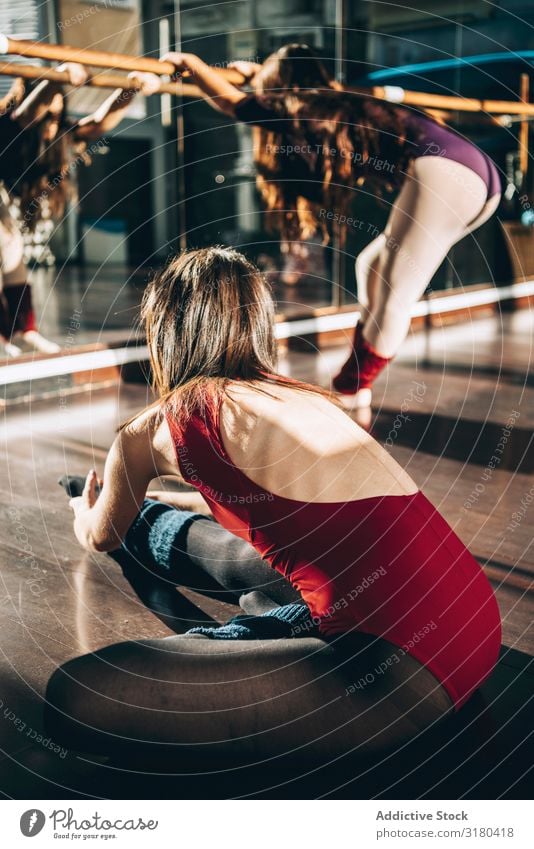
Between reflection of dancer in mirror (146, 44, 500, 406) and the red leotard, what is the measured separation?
6.38 feet

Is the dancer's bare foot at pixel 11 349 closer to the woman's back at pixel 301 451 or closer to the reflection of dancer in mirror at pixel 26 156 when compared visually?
the reflection of dancer in mirror at pixel 26 156

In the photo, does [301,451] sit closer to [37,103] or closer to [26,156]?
[37,103]

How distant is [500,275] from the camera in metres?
7.45

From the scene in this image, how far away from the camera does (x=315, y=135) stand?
13.1 ft

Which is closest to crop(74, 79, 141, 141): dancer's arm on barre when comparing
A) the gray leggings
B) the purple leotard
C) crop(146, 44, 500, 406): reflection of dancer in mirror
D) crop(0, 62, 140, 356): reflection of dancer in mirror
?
crop(0, 62, 140, 356): reflection of dancer in mirror

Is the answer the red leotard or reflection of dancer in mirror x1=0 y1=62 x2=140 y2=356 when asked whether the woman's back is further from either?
reflection of dancer in mirror x1=0 y1=62 x2=140 y2=356

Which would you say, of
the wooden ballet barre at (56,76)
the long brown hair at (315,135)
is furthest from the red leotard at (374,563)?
the wooden ballet barre at (56,76)

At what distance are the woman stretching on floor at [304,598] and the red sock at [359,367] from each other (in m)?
1.89

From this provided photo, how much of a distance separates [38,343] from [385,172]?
185cm

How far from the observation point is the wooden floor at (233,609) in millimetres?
1381

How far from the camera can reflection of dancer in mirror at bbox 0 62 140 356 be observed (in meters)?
4.16
